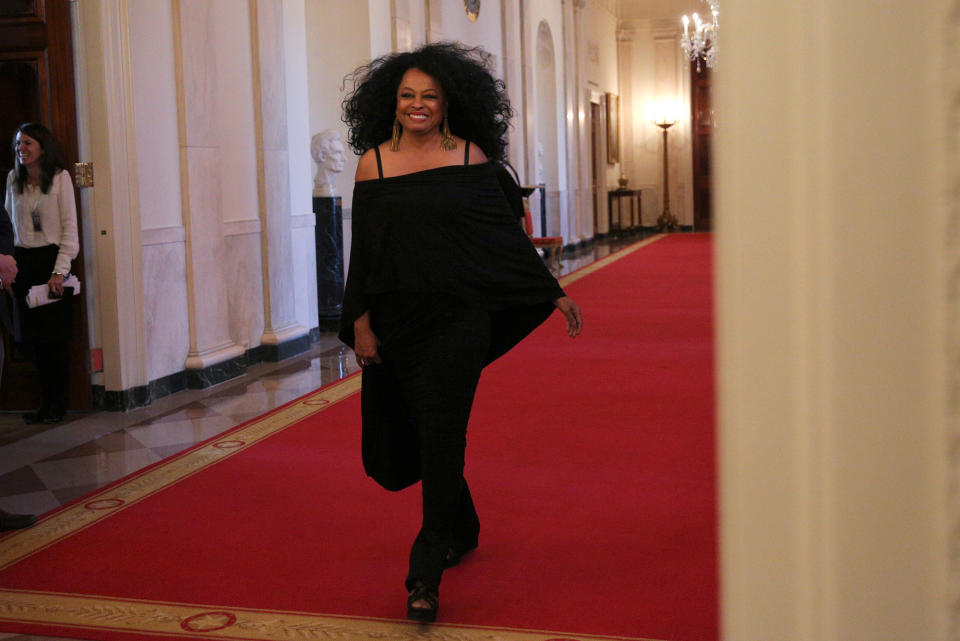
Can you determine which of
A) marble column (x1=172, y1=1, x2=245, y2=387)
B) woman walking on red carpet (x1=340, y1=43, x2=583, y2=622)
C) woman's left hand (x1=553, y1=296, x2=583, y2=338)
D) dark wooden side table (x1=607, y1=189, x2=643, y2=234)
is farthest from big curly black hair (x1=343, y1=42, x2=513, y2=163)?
dark wooden side table (x1=607, y1=189, x2=643, y2=234)

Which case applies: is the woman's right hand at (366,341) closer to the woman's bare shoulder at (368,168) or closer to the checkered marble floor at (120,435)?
the woman's bare shoulder at (368,168)

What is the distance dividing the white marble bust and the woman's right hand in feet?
22.1

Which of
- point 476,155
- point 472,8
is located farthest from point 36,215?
point 472,8

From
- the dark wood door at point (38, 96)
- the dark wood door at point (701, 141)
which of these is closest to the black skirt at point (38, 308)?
the dark wood door at point (38, 96)

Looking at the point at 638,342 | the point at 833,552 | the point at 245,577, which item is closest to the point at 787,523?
the point at 833,552

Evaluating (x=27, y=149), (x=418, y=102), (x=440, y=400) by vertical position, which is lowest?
(x=440, y=400)

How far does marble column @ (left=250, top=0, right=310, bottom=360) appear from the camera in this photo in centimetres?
802

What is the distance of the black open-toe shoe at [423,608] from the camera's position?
118 inches

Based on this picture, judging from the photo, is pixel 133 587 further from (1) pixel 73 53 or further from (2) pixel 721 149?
(1) pixel 73 53

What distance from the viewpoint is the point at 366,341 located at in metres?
3.10

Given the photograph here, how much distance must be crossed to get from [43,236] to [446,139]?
3714 mm

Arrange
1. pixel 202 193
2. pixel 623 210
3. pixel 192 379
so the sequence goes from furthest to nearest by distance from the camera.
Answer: pixel 623 210 → pixel 202 193 → pixel 192 379

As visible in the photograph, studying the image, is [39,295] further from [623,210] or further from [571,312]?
[623,210]

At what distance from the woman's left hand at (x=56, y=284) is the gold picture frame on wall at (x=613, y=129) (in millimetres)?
18738
